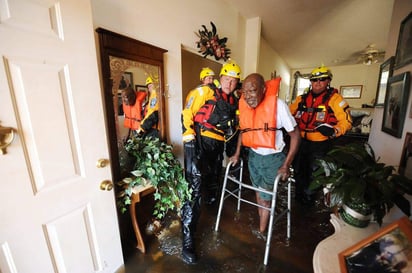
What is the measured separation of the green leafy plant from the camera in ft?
4.65

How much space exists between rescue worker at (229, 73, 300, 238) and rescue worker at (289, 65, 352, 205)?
864 millimetres

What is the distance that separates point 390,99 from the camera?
5.24 ft

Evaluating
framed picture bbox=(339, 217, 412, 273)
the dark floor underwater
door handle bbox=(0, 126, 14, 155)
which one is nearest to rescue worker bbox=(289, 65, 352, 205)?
the dark floor underwater

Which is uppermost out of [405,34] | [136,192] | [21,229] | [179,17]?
[179,17]

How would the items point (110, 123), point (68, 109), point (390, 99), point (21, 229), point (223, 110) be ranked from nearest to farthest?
point (21, 229) → point (68, 109) → point (110, 123) → point (390, 99) → point (223, 110)

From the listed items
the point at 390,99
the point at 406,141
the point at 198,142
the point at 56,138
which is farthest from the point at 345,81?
the point at 56,138

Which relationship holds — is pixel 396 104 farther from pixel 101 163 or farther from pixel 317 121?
pixel 101 163

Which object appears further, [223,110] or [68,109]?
[223,110]

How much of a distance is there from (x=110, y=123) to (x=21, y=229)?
0.79 m

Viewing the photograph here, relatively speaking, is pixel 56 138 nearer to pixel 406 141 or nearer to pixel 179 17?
pixel 179 17

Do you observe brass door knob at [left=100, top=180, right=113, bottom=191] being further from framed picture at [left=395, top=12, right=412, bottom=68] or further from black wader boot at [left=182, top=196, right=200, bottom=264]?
framed picture at [left=395, top=12, right=412, bottom=68]

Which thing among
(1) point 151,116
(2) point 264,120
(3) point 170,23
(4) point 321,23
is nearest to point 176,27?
(3) point 170,23

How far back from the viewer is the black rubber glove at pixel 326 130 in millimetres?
2016

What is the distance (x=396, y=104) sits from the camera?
1462 millimetres
